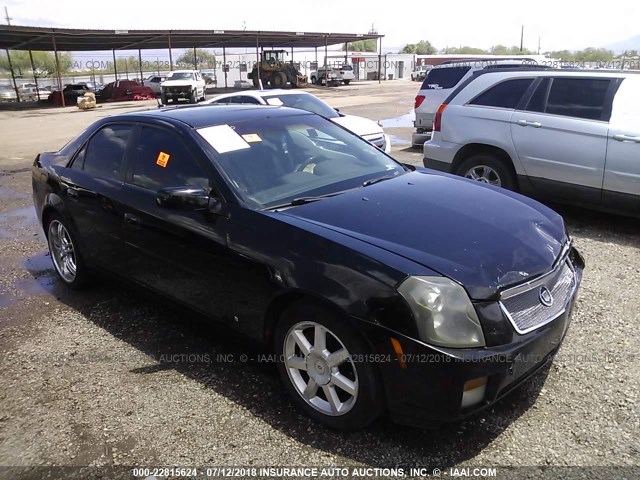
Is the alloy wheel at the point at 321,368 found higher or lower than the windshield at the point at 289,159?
lower

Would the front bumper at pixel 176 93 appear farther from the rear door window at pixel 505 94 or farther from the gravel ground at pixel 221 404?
the gravel ground at pixel 221 404

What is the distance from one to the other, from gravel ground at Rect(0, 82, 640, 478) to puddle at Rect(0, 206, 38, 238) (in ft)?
7.71

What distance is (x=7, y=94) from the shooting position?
40469mm

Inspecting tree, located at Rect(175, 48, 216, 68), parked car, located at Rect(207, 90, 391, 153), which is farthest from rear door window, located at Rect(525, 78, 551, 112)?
tree, located at Rect(175, 48, 216, 68)

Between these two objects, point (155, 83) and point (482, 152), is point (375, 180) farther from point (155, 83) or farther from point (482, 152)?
point (155, 83)

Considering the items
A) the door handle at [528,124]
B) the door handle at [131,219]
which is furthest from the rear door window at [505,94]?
the door handle at [131,219]

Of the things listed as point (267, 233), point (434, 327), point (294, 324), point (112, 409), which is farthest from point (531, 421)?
point (112, 409)

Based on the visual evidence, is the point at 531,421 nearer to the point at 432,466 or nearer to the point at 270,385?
the point at 432,466

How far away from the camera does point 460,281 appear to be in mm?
2457

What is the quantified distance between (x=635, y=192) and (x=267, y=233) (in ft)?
13.9

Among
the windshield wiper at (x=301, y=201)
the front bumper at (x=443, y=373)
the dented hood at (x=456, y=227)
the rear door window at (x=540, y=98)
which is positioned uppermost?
the rear door window at (x=540, y=98)

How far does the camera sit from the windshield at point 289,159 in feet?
10.9

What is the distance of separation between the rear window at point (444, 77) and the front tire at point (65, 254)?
907cm

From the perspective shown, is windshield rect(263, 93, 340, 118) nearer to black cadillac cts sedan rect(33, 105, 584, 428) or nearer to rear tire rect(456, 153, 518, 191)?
rear tire rect(456, 153, 518, 191)
